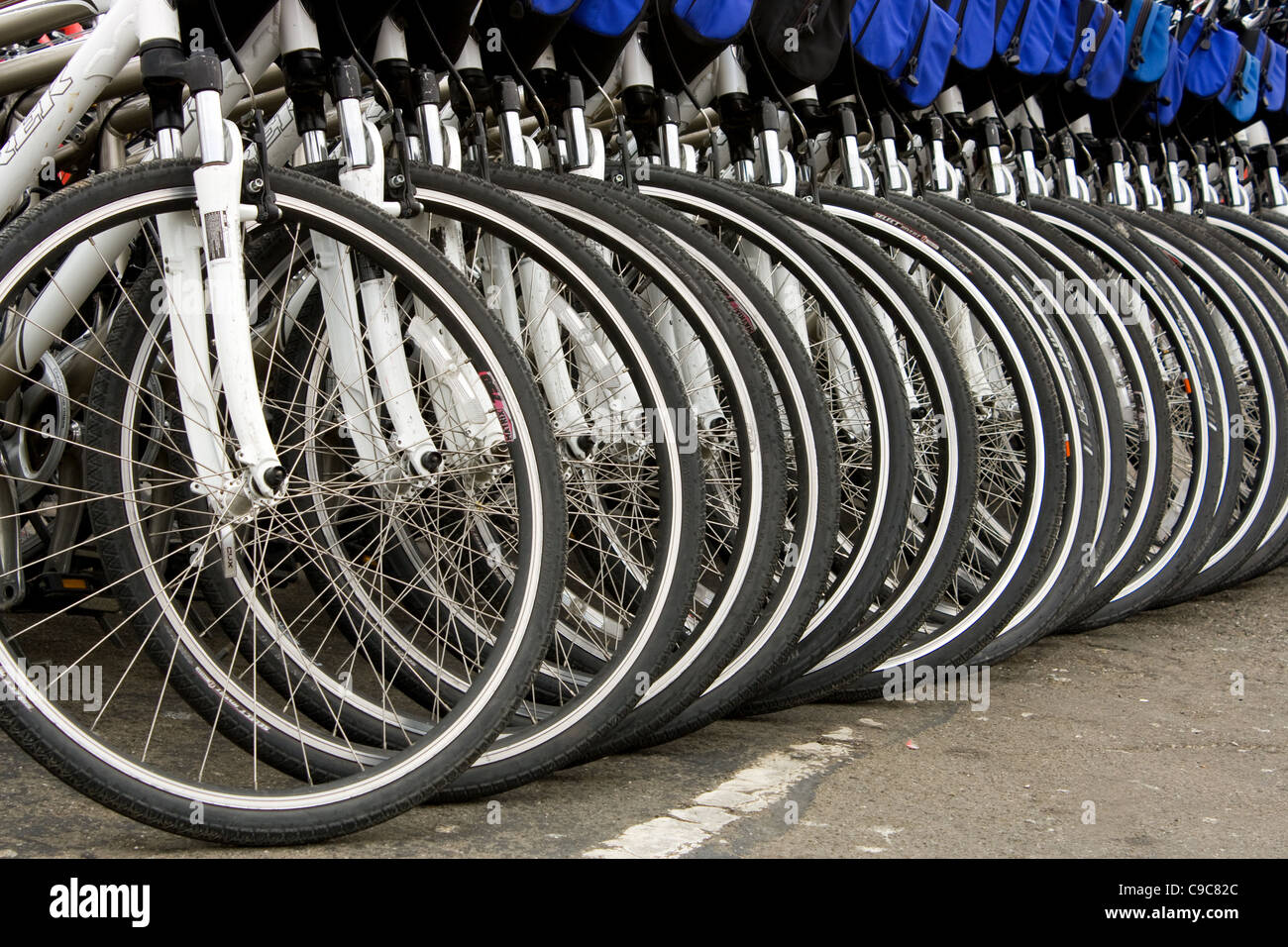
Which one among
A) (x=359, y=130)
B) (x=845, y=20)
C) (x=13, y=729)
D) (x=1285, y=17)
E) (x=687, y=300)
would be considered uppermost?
(x=1285, y=17)

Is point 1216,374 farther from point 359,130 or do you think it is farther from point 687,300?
point 359,130

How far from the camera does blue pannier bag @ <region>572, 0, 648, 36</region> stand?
125 inches

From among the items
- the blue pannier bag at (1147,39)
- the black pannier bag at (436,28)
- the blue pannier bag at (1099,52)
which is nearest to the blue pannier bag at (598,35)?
the black pannier bag at (436,28)

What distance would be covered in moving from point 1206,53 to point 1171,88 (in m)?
0.20

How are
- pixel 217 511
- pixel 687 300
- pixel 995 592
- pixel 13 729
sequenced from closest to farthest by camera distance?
pixel 13 729 < pixel 217 511 < pixel 687 300 < pixel 995 592

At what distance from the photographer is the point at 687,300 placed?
288 cm

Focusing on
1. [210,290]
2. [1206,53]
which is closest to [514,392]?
[210,290]

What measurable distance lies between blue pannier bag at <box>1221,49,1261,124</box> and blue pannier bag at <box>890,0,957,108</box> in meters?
2.17

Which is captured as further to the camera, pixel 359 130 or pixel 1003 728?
pixel 1003 728

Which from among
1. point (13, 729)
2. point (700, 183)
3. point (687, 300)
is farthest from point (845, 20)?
point (13, 729)

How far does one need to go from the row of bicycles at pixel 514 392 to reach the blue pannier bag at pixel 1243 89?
67.6 inches

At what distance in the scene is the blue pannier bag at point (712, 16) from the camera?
3.44 m

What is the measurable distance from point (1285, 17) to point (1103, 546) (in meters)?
4.31

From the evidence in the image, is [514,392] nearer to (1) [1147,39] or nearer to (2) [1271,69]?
(1) [1147,39]
